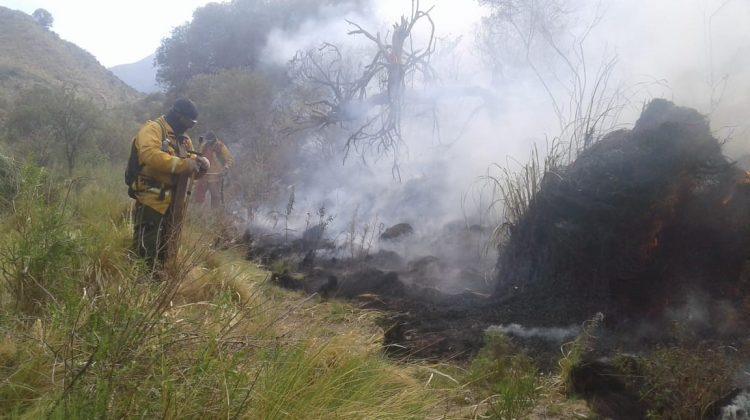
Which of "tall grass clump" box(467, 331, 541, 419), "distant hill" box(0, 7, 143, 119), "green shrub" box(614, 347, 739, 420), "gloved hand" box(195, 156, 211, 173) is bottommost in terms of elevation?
"tall grass clump" box(467, 331, 541, 419)

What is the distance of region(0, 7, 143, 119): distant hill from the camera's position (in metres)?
26.1

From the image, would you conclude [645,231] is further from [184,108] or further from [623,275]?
[184,108]

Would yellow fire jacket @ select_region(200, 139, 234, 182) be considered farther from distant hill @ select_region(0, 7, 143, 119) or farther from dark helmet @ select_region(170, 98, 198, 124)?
distant hill @ select_region(0, 7, 143, 119)

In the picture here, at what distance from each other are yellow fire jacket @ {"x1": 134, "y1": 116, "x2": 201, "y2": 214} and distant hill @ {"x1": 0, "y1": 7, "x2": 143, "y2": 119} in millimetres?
24337

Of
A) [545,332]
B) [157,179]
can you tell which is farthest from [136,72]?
[545,332]

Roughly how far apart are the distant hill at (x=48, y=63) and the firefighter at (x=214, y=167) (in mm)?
19794

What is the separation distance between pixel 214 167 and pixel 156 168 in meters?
5.46

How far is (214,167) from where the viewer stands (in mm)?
9445

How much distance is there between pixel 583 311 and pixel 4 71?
92.2ft

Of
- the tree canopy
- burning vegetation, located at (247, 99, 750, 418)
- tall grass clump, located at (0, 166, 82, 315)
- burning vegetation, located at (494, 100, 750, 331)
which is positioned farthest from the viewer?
the tree canopy

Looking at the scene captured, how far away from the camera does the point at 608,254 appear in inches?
177

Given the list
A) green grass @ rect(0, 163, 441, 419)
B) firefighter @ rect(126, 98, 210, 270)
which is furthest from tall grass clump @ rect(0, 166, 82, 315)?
firefighter @ rect(126, 98, 210, 270)

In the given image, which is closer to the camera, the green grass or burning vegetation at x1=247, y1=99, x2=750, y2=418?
the green grass

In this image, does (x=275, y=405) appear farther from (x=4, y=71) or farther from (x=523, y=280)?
(x=4, y=71)
